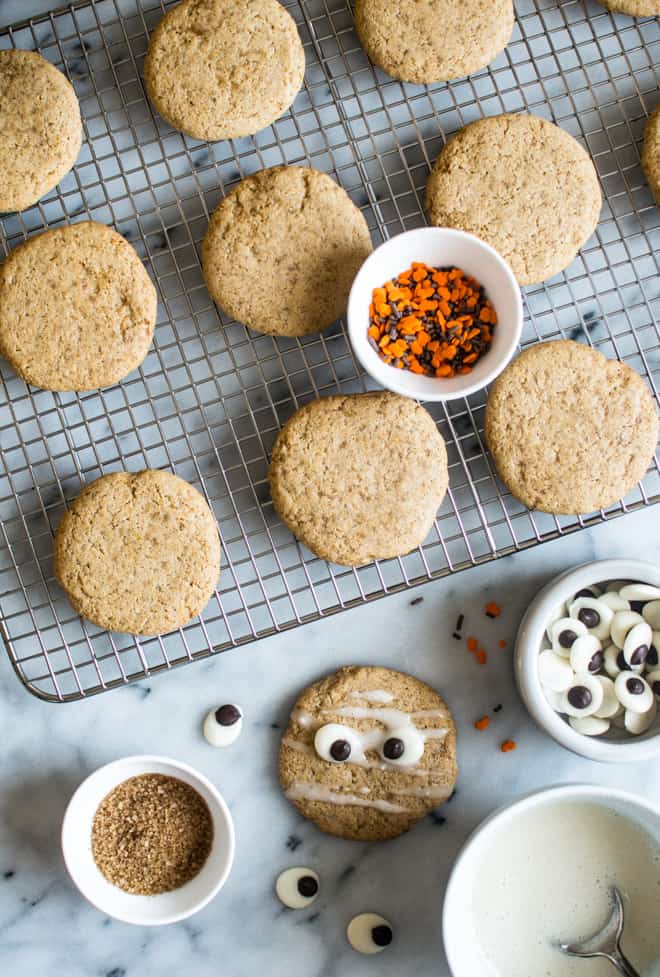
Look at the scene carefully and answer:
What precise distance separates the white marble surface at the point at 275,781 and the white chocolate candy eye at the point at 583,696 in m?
0.20

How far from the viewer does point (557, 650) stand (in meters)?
2.15

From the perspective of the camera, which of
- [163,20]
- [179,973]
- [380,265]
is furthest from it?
[179,973]

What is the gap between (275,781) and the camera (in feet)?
7.54

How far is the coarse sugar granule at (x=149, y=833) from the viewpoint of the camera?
2.18 metres

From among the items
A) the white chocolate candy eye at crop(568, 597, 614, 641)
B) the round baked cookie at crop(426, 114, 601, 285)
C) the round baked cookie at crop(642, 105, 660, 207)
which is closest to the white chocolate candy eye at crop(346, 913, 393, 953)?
the white chocolate candy eye at crop(568, 597, 614, 641)

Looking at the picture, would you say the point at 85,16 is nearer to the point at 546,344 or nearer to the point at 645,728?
the point at 546,344

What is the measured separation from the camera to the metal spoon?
2.15 m

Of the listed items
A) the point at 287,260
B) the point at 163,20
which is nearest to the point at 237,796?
the point at 287,260

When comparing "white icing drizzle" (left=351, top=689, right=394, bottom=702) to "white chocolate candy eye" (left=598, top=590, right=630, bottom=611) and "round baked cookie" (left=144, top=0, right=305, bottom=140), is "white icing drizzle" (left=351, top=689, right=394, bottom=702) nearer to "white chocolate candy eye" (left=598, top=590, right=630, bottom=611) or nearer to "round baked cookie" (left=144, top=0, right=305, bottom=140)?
"white chocolate candy eye" (left=598, top=590, right=630, bottom=611)

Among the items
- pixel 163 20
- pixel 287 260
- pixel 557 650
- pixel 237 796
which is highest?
pixel 163 20

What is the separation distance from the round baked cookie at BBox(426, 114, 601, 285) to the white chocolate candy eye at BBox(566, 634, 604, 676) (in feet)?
2.74

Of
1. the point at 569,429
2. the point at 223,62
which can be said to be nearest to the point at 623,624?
the point at 569,429

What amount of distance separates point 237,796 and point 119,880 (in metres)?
0.33

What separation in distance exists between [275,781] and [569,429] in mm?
1113
